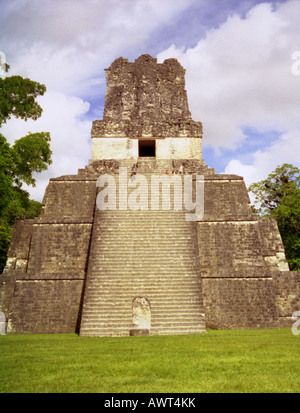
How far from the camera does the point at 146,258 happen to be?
10375 millimetres

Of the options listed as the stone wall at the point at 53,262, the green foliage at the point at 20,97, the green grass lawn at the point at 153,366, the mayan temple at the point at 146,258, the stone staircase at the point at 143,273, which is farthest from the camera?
the green foliage at the point at 20,97

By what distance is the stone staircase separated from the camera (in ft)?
29.0

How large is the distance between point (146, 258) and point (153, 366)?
5.53 meters

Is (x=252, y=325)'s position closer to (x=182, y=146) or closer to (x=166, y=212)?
(x=166, y=212)

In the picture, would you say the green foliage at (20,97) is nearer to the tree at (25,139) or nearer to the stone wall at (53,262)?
the tree at (25,139)

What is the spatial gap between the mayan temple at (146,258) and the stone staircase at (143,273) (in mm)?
24

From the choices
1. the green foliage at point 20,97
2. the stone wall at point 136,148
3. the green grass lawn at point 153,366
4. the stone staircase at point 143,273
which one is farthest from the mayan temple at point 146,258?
the green foliage at point 20,97

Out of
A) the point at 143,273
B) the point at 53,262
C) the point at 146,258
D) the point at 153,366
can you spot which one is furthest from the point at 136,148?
the point at 153,366

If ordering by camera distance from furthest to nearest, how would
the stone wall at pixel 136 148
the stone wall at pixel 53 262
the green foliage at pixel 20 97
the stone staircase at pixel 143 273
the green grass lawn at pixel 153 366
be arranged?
the stone wall at pixel 136 148 < the green foliage at pixel 20 97 < the stone wall at pixel 53 262 < the stone staircase at pixel 143 273 < the green grass lawn at pixel 153 366

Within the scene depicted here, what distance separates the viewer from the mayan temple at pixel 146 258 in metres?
9.32

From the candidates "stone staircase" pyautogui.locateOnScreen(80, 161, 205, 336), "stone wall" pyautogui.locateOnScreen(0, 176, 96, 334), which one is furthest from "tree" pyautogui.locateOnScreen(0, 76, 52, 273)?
"stone staircase" pyautogui.locateOnScreen(80, 161, 205, 336)

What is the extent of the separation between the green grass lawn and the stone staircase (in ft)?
5.33

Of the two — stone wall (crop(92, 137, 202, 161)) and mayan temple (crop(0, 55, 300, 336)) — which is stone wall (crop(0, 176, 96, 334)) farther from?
stone wall (crop(92, 137, 202, 161))

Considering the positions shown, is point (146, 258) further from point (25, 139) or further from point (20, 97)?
point (20, 97)
